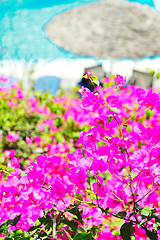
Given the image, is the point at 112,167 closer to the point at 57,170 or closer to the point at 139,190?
the point at 139,190

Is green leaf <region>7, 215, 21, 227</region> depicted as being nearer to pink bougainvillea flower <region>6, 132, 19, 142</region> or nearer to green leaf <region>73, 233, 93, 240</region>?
green leaf <region>73, 233, 93, 240</region>

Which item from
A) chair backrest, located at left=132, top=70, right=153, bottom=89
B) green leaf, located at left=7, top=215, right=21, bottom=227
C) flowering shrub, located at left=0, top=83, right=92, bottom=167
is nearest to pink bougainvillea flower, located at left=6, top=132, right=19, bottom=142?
flowering shrub, located at left=0, top=83, right=92, bottom=167

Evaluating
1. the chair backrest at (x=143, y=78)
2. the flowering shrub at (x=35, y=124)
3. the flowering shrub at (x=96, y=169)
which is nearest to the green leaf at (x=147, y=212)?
the flowering shrub at (x=96, y=169)

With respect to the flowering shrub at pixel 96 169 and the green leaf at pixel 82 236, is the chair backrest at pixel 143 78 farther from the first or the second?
the green leaf at pixel 82 236

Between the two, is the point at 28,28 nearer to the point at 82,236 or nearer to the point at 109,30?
the point at 109,30

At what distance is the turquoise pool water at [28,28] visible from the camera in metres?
3.79

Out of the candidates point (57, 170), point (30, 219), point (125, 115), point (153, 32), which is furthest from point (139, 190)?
point (153, 32)

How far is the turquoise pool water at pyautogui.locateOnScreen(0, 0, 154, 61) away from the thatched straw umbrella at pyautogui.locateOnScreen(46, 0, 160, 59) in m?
0.20

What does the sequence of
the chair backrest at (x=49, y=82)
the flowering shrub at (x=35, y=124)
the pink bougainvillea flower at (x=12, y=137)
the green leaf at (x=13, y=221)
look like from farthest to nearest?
the chair backrest at (x=49, y=82), the pink bougainvillea flower at (x=12, y=137), the flowering shrub at (x=35, y=124), the green leaf at (x=13, y=221)

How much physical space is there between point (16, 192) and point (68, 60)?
415cm

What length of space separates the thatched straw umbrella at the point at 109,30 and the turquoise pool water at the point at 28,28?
20 centimetres

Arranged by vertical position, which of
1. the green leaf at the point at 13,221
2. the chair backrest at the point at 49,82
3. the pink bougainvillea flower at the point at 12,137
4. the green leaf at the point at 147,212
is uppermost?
the chair backrest at the point at 49,82

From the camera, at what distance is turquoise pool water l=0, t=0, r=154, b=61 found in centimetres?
379

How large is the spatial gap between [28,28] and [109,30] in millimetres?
1552
